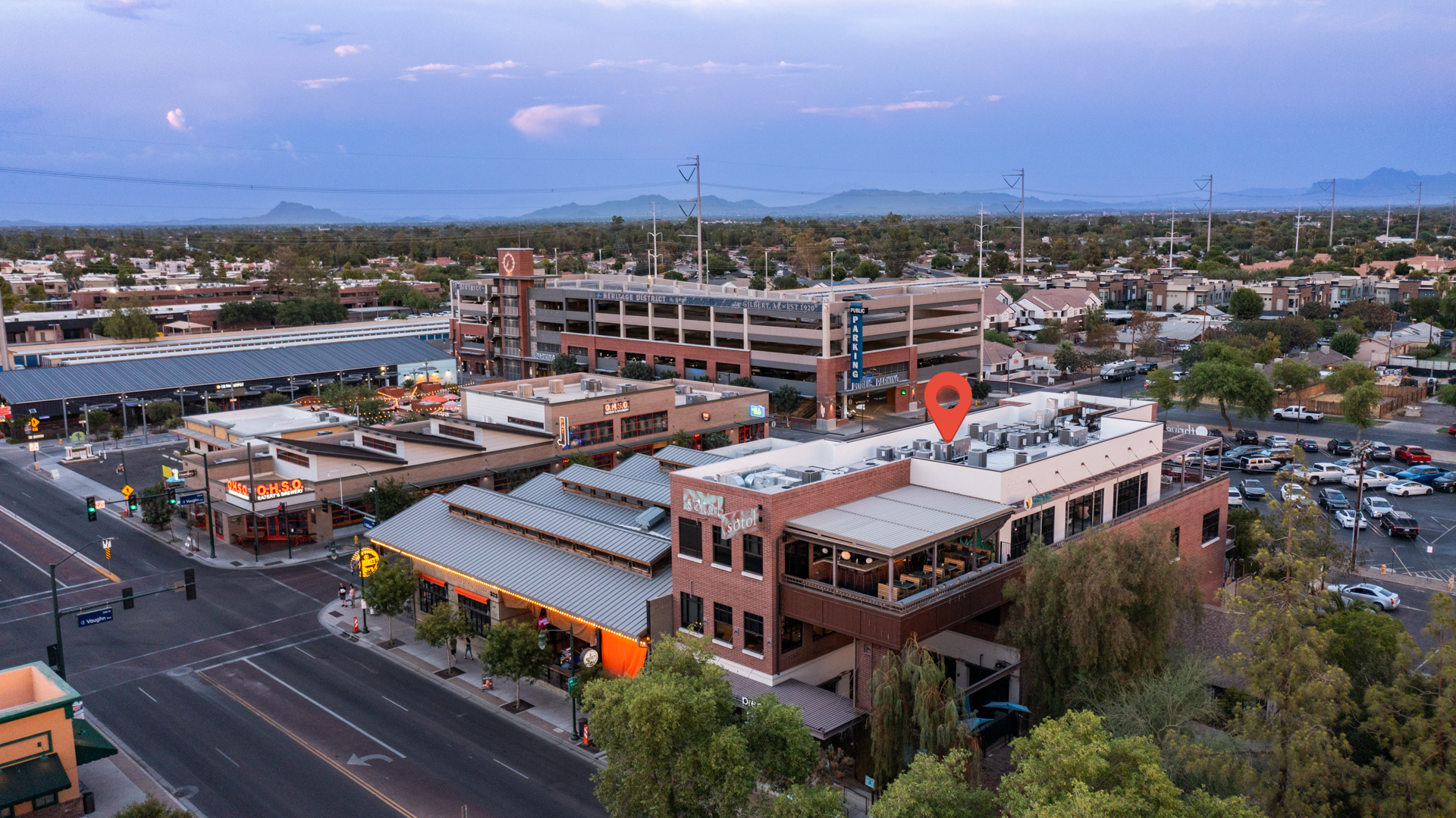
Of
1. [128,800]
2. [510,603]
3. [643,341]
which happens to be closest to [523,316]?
[643,341]

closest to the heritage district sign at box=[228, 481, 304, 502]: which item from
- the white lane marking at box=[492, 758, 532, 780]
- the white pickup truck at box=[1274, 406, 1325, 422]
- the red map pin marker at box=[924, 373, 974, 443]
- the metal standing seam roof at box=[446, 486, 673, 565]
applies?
the metal standing seam roof at box=[446, 486, 673, 565]

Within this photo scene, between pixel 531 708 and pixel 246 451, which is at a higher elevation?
pixel 246 451

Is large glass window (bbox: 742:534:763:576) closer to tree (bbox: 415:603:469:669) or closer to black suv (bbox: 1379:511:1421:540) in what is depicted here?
tree (bbox: 415:603:469:669)

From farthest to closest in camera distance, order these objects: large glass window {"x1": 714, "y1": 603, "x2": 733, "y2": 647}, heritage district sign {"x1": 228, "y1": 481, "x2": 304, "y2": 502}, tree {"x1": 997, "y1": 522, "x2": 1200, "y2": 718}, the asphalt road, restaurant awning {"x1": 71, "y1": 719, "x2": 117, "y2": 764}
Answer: heritage district sign {"x1": 228, "y1": 481, "x2": 304, "y2": 502} → large glass window {"x1": 714, "y1": 603, "x2": 733, "y2": 647} → the asphalt road → restaurant awning {"x1": 71, "y1": 719, "x2": 117, "y2": 764} → tree {"x1": 997, "y1": 522, "x2": 1200, "y2": 718}

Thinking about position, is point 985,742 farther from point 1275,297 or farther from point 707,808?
point 1275,297

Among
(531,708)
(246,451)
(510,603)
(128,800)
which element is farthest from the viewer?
(246,451)

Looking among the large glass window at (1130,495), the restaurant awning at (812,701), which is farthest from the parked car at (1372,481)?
the restaurant awning at (812,701)
